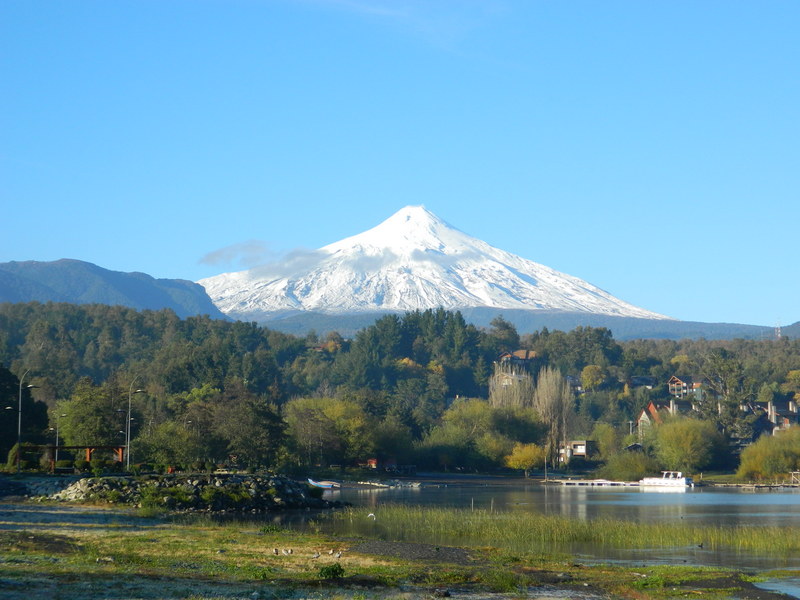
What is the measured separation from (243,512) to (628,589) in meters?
24.9

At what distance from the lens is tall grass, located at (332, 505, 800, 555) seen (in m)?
33.1

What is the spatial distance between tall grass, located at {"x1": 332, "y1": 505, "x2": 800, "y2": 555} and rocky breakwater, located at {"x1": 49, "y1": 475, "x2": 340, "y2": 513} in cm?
787

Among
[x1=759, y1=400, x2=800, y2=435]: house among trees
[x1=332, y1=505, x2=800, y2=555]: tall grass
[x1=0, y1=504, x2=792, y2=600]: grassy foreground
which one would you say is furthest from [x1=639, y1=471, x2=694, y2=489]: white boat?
[x1=0, y1=504, x2=792, y2=600]: grassy foreground

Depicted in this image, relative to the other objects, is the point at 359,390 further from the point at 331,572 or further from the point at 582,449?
the point at 331,572

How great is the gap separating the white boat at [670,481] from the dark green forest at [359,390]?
2.82m

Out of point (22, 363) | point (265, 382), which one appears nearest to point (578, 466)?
point (265, 382)

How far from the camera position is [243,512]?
148 ft

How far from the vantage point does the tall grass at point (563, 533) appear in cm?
3309

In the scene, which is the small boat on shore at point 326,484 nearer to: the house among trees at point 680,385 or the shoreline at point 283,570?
the shoreline at point 283,570

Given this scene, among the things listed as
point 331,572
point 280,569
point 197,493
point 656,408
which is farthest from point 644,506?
point 656,408

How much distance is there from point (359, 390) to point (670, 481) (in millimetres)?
38881

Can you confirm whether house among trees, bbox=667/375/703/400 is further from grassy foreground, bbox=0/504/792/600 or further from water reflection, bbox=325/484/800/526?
grassy foreground, bbox=0/504/792/600

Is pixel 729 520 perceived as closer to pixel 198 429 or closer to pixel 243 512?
pixel 243 512

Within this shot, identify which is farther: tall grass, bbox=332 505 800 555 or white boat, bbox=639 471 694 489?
white boat, bbox=639 471 694 489
